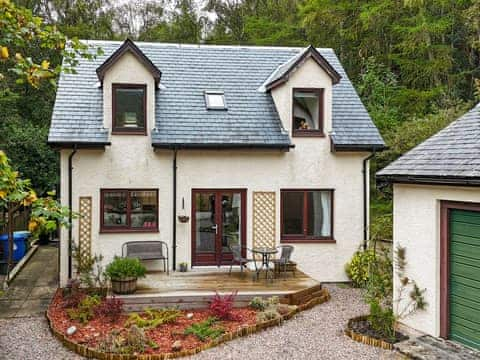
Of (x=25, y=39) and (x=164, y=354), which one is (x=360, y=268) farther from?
(x=25, y=39)

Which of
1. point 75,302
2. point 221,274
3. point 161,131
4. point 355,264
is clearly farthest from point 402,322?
point 161,131

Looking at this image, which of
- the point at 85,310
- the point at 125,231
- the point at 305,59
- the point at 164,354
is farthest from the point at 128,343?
the point at 305,59

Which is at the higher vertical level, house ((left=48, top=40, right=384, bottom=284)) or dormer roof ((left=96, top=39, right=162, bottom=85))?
dormer roof ((left=96, top=39, right=162, bottom=85))

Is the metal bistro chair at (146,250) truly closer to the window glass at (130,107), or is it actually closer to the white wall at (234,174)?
the white wall at (234,174)

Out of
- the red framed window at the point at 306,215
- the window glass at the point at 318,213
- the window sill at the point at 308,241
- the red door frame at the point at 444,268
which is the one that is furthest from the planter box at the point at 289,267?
the red door frame at the point at 444,268

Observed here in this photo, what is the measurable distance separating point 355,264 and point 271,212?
2867 millimetres

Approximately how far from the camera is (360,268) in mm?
12711

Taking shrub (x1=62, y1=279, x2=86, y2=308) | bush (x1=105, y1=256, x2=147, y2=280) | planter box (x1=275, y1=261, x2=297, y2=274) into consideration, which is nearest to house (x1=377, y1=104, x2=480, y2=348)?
planter box (x1=275, y1=261, x2=297, y2=274)

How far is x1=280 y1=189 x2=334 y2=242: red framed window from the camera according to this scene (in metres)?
13.1

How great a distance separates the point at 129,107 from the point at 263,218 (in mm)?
5015

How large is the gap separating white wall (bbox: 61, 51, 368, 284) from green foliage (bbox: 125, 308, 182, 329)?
3.23 metres

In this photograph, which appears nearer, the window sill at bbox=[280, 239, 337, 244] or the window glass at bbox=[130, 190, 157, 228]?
the window glass at bbox=[130, 190, 157, 228]

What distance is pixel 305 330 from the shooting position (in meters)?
8.80

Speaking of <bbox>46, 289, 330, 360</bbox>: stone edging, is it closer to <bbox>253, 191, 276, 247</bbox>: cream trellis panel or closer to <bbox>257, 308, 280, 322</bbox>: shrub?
<bbox>257, 308, 280, 322</bbox>: shrub
